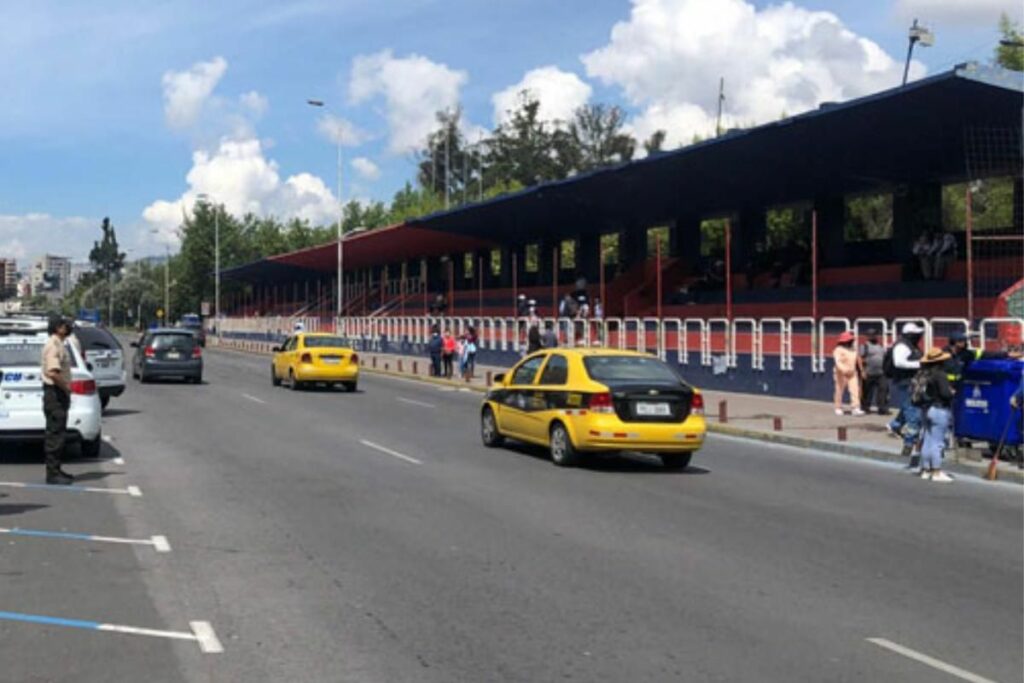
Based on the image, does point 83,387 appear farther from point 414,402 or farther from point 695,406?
point 414,402

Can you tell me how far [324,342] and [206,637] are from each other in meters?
25.9

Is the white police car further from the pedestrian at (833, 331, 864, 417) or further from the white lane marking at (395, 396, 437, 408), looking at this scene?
the pedestrian at (833, 331, 864, 417)

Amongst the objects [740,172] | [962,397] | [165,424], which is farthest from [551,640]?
[740,172]

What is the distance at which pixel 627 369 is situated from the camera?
15.3 metres

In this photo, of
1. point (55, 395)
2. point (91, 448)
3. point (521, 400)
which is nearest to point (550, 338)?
point (521, 400)

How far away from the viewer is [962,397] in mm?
16125

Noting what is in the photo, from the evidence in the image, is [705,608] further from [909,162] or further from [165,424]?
[909,162]

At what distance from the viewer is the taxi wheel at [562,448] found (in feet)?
48.6

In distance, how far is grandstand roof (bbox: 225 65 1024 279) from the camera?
2373 cm

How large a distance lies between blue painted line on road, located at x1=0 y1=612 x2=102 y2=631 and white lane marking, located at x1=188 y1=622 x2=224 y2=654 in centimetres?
56

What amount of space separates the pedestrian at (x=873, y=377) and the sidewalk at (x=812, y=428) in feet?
1.80

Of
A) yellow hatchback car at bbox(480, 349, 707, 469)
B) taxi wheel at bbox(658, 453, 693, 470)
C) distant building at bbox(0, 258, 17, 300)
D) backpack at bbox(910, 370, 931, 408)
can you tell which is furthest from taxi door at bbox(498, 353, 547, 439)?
distant building at bbox(0, 258, 17, 300)

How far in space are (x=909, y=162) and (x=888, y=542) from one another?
2170cm

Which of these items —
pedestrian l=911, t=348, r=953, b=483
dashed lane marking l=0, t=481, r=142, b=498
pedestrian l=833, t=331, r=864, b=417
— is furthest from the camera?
pedestrian l=833, t=331, r=864, b=417
